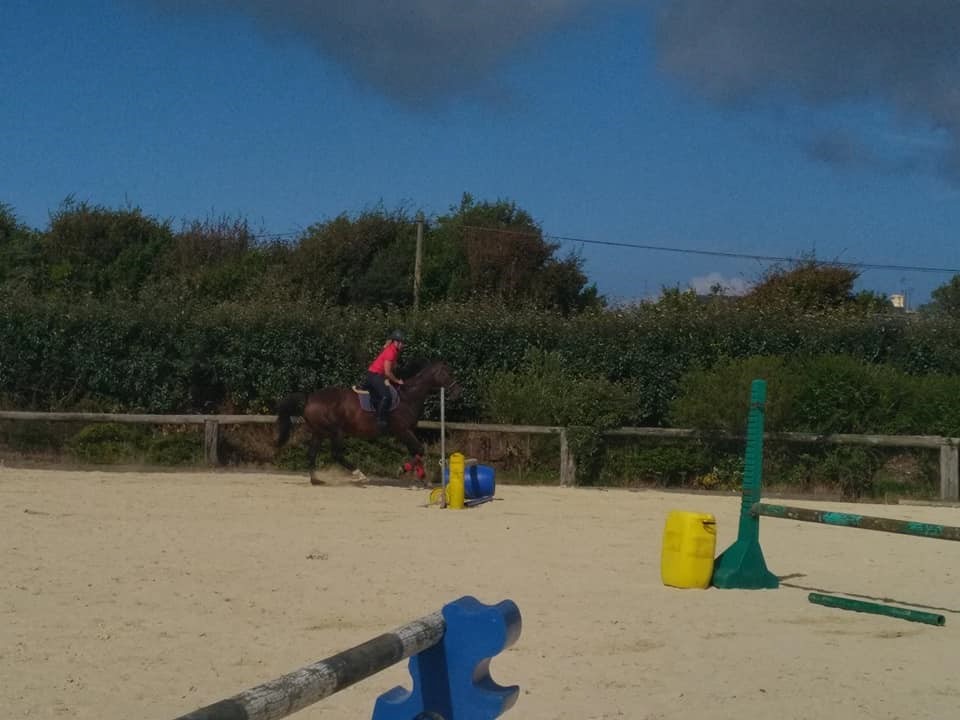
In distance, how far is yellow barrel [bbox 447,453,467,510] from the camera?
13609 mm

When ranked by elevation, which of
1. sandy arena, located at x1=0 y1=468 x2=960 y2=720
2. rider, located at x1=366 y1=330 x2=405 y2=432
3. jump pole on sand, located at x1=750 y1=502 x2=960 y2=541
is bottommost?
sandy arena, located at x1=0 y1=468 x2=960 y2=720

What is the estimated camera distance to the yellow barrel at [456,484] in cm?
1361

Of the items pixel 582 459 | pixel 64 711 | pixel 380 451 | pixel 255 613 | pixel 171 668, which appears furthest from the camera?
pixel 380 451

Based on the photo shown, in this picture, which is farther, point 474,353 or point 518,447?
point 474,353

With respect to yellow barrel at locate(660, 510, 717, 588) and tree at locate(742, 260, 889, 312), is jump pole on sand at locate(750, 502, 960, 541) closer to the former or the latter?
yellow barrel at locate(660, 510, 717, 588)

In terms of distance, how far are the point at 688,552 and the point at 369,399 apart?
8137 millimetres

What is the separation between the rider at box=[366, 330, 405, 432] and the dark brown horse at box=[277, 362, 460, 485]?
0.50ft

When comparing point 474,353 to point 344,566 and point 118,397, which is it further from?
point 344,566

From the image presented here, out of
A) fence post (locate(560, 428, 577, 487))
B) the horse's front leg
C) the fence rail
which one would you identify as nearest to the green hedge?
the fence rail

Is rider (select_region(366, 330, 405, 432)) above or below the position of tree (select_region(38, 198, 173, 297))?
below

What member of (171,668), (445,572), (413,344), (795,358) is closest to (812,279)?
(795,358)

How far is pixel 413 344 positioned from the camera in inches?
763

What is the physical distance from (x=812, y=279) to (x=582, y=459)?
17190mm

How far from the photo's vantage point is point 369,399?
53.5ft
